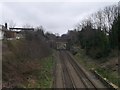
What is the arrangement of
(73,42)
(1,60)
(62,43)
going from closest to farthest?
Result: (1,60)
(73,42)
(62,43)

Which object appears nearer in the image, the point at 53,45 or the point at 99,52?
the point at 99,52

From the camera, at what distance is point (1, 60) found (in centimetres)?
3391

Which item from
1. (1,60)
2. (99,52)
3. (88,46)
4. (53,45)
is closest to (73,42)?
(53,45)

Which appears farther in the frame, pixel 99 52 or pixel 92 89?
pixel 99 52

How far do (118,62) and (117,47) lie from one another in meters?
12.6

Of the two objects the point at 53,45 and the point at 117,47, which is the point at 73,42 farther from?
the point at 117,47

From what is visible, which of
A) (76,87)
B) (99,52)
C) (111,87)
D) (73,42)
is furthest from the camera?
(73,42)

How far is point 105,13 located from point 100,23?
361 cm

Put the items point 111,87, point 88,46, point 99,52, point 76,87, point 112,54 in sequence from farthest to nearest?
1. point 88,46
2. point 99,52
3. point 112,54
4. point 76,87
5. point 111,87

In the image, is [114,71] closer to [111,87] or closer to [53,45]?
[111,87]

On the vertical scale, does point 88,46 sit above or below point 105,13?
below

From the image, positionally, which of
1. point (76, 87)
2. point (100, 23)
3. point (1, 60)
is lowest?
point (76, 87)

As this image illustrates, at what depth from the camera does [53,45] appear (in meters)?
136

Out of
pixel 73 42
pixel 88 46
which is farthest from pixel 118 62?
pixel 73 42
